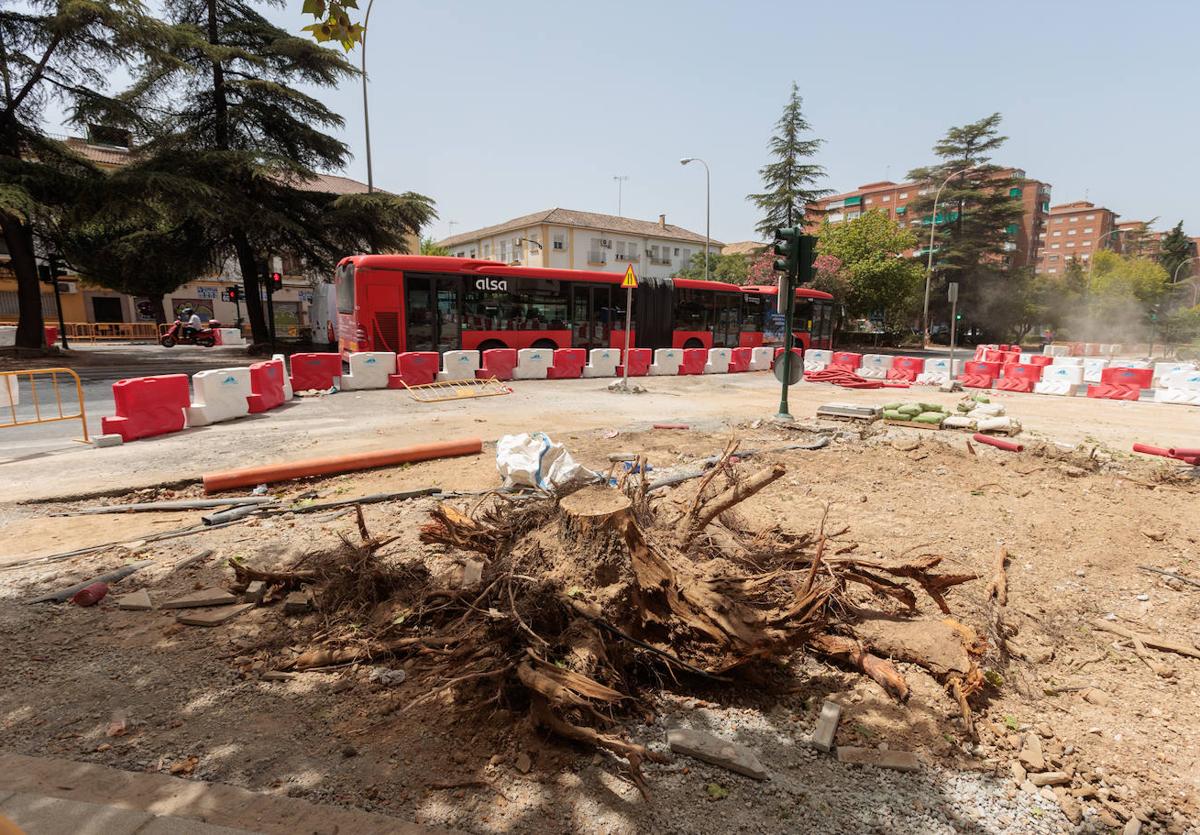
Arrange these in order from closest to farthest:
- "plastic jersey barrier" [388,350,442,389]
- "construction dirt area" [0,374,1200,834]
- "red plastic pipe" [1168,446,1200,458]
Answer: "construction dirt area" [0,374,1200,834] < "red plastic pipe" [1168,446,1200,458] < "plastic jersey barrier" [388,350,442,389]

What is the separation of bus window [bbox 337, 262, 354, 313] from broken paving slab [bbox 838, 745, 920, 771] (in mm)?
15898

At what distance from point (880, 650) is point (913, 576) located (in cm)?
58

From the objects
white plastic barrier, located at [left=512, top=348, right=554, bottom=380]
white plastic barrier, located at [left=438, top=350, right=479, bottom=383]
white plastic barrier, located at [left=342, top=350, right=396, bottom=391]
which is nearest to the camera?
white plastic barrier, located at [left=342, top=350, right=396, bottom=391]

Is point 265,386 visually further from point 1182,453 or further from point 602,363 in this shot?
point 1182,453

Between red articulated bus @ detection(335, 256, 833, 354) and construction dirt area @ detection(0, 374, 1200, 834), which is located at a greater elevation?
red articulated bus @ detection(335, 256, 833, 354)

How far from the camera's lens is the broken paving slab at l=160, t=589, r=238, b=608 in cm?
387

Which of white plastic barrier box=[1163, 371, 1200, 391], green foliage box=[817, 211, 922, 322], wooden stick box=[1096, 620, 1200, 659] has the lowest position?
wooden stick box=[1096, 620, 1200, 659]

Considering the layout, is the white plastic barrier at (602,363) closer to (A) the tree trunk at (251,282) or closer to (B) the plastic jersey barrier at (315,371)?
(B) the plastic jersey barrier at (315,371)

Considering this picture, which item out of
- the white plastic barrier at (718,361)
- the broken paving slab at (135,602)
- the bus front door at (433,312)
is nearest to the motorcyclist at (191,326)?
the bus front door at (433,312)

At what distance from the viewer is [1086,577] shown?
15.9ft

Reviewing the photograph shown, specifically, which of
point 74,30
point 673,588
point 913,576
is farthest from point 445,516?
point 74,30

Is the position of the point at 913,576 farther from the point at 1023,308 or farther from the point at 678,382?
the point at 1023,308

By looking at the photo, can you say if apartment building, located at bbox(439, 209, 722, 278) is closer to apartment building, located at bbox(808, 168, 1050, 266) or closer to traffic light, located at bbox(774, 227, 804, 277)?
apartment building, located at bbox(808, 168, 1050, 266)

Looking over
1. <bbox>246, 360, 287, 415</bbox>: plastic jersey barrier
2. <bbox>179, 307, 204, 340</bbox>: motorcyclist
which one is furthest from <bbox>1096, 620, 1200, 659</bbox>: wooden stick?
<bbox>179, 307, 204, 340</bbox>: motorcyclist
